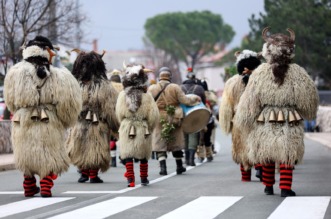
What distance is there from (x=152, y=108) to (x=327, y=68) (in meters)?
39.6

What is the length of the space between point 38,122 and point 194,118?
19.4 feet

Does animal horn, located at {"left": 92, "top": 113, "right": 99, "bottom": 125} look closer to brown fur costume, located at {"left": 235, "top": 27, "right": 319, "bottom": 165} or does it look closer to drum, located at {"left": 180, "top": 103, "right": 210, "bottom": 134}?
drum, located at {"left": 180, "top": 103, "right": 210, "bottom": 134}

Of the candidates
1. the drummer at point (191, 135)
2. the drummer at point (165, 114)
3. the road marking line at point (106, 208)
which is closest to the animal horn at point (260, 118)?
the road marking line at point (106, 208)

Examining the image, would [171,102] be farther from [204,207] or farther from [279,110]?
[204,207]

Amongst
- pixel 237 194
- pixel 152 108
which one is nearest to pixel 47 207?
pixel 237 194

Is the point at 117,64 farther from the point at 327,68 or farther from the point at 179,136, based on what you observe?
the point at 179,136

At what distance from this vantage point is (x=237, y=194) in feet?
44.0

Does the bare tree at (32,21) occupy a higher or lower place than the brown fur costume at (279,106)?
higher

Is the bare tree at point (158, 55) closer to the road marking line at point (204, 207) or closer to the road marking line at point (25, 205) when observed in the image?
the road marking line at point (25, 205)

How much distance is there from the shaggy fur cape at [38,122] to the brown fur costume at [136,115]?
200 centimetres

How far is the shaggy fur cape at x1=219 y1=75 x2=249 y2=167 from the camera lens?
15750 mm

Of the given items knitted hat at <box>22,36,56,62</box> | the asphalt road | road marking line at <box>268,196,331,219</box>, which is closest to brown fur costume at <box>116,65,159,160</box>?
the asphalt road

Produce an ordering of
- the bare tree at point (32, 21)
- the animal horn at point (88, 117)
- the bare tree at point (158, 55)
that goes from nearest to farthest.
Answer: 1. the animal horn at point (88, 117)
2. the bare tree at point (32, 21)
3. the bare tree at point (158, 55)

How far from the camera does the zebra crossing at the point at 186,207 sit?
11.0m
